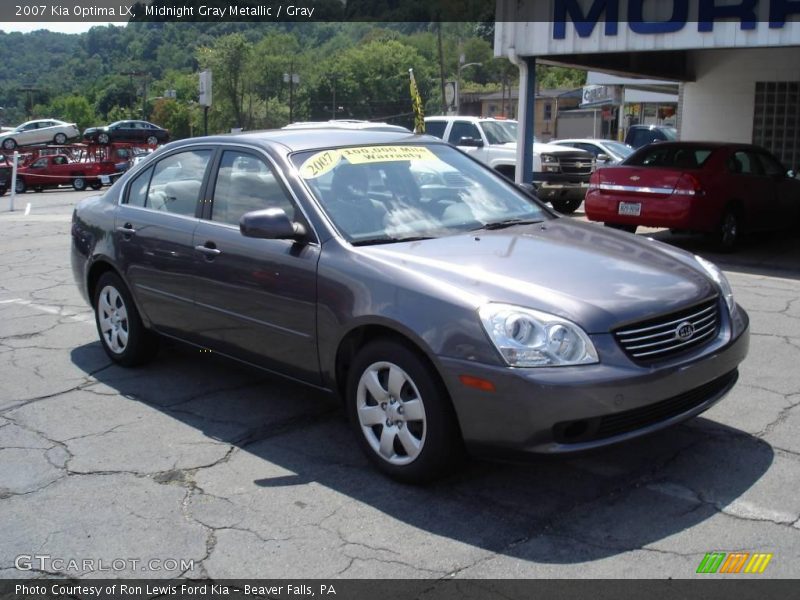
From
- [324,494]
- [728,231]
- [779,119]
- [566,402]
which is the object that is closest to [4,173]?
[779,119]

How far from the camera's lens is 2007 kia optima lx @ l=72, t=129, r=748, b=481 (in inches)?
145

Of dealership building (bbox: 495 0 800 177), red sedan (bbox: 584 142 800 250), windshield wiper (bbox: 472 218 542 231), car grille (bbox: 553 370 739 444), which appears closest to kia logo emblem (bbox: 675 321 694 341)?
car grille (bbox: 553 370 739 444)

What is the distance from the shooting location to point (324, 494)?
410cm

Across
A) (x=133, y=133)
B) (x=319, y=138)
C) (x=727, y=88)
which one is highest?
(x=727, y=88)

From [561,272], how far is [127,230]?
3.19m

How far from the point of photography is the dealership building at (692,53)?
35.9 feet

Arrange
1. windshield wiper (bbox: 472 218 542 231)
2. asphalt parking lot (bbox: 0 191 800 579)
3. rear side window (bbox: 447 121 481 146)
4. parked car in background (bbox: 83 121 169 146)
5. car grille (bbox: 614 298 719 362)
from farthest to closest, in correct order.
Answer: parked car in background (bbox: 83 121 169 146)
rear side window (bbox: 447 121 481 146)
windshield wiper (bbox: 472 218 542 231)
car grille (bbox: 614 298 719 362)
asphalt parking lot (bbox: 0 191 800 579)

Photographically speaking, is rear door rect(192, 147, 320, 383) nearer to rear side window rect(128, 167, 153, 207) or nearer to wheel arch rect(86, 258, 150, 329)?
wheel arch rect(86, 258, 150, 329)

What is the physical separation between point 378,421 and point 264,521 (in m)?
0.70

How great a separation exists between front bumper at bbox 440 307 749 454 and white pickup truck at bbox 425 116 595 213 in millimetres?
12202

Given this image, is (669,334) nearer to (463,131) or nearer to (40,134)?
(463,131)

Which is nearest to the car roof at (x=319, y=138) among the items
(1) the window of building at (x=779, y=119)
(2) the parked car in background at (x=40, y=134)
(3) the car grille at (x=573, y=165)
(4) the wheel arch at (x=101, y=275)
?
(4) the wheel arch at (x=101, y=275)

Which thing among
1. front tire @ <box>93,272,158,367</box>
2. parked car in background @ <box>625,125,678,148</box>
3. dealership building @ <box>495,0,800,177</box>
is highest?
dealership building @ <box>495,0,800,177</box>

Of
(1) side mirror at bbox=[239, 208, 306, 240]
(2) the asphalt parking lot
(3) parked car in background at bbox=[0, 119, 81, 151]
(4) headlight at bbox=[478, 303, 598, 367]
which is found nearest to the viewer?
(2) the asphalt parking lot
